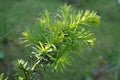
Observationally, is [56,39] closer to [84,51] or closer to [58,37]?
[58,37]

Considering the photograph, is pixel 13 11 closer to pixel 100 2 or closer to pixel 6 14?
pixel 6 14

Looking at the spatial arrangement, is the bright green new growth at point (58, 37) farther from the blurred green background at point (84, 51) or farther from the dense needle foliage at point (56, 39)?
the blurred green background at point (84, 51)

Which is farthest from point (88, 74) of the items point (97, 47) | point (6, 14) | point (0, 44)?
point (6, 14)


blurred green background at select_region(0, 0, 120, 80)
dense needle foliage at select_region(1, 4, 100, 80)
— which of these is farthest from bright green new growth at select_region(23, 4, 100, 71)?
blurred green background at select_region(0, 0, 120, 80)

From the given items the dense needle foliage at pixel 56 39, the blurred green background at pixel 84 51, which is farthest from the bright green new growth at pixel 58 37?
the blurred green background at pixel 84 51

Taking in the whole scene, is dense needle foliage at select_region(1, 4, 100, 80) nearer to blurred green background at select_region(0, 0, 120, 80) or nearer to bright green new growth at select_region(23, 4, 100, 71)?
bright green new growth at select_region(23, 4, 100, 71)
